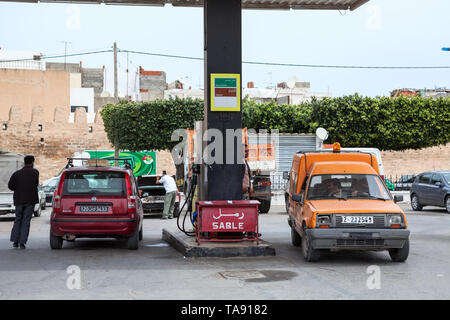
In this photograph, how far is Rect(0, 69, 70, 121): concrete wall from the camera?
184 ft

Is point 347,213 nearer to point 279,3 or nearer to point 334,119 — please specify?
point 279,3

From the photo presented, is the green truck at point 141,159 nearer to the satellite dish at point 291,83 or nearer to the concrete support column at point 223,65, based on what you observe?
the satellite dish at point 291,83

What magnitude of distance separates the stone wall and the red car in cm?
3475

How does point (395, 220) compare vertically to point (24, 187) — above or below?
below

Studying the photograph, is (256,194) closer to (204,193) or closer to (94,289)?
(204,193)

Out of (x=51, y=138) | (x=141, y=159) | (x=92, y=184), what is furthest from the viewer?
(x=141, y=159)

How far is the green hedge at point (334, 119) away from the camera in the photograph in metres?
37.9

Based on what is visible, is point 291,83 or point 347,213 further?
point 291,83

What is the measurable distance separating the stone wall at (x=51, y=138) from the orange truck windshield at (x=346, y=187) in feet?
119

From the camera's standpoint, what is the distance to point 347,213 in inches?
432

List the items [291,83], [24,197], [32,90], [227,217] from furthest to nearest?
[291,83]
[32,90]
[24,197]
[227,217]

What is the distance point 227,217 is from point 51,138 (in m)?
37.4

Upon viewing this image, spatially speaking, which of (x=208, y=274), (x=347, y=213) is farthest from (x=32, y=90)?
(x=208, y=274)
